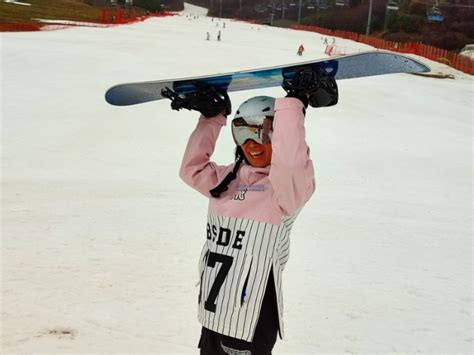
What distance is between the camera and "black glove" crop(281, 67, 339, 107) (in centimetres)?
198

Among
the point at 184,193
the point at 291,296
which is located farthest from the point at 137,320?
the point at 184,193

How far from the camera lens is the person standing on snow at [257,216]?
1905 mm

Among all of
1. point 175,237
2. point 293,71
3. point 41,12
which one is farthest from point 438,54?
point 293,71

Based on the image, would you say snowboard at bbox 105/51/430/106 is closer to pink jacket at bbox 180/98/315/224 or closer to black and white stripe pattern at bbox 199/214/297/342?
pink jacket at bbox 180/98/315/224

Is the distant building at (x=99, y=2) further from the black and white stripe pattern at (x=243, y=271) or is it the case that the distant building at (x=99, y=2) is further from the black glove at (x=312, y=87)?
the black and white stripe pattern at (x=243, y=271)

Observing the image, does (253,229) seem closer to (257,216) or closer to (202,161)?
(257,216)

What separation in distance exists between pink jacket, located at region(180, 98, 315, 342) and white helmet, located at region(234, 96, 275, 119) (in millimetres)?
134

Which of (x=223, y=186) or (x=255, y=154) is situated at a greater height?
(x=255, y=154)

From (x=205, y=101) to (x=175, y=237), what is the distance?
9.97 feet

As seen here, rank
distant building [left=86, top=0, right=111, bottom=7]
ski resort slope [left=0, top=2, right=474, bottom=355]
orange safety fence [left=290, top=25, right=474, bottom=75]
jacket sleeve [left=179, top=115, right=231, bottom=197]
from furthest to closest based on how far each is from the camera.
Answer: distant building [left=86, top=0, right=111, bottom=7] → orange safety fence [left=290, top=25, right=474, bottom=75] → ski resort slope [left=0, top=2, right=474, bottom=355] → jacket sleeve [left=179, top=115, right=231, bottom=197]

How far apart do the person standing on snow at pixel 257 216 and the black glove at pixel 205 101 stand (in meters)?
0.25

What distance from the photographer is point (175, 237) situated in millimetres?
5168

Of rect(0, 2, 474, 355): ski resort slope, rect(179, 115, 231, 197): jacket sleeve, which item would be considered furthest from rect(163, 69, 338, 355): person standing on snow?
rect(0, 2, 474, 355): ski resort slope

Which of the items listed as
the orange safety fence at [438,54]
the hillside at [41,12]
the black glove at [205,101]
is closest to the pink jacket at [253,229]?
the black glove at [205,101]
